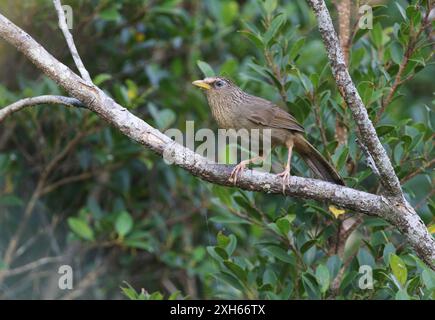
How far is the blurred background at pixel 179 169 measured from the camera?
4449 millimetres

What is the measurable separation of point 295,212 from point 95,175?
7.79 ft

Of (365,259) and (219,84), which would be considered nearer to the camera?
(365,259)

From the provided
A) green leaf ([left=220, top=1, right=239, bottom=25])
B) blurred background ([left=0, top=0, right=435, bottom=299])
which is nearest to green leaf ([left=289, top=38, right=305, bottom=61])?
blurred background ([left=0, top=0, right=435, bottom=299])

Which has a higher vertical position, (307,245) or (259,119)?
(259,119)

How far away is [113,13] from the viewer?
229 inches

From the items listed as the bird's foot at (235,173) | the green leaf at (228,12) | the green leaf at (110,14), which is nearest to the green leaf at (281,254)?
the bird's foot at (235,173)

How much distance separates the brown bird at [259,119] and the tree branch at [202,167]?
1.76ft

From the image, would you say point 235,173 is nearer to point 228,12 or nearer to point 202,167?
point 202,167

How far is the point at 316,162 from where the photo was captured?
458cm

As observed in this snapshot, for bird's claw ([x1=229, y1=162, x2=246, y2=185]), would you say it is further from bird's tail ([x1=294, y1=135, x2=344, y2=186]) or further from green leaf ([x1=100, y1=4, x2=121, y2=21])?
green leaf ([x1=100, y1=4, x2=121, y2=21])

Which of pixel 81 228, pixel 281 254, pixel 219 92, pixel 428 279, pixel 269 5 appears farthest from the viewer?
pixel 81 228

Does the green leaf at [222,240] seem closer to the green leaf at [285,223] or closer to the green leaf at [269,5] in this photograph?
the green leaf at [285,223]

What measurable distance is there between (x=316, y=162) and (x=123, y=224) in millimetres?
1860

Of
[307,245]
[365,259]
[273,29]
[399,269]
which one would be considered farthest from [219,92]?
[399,269]
